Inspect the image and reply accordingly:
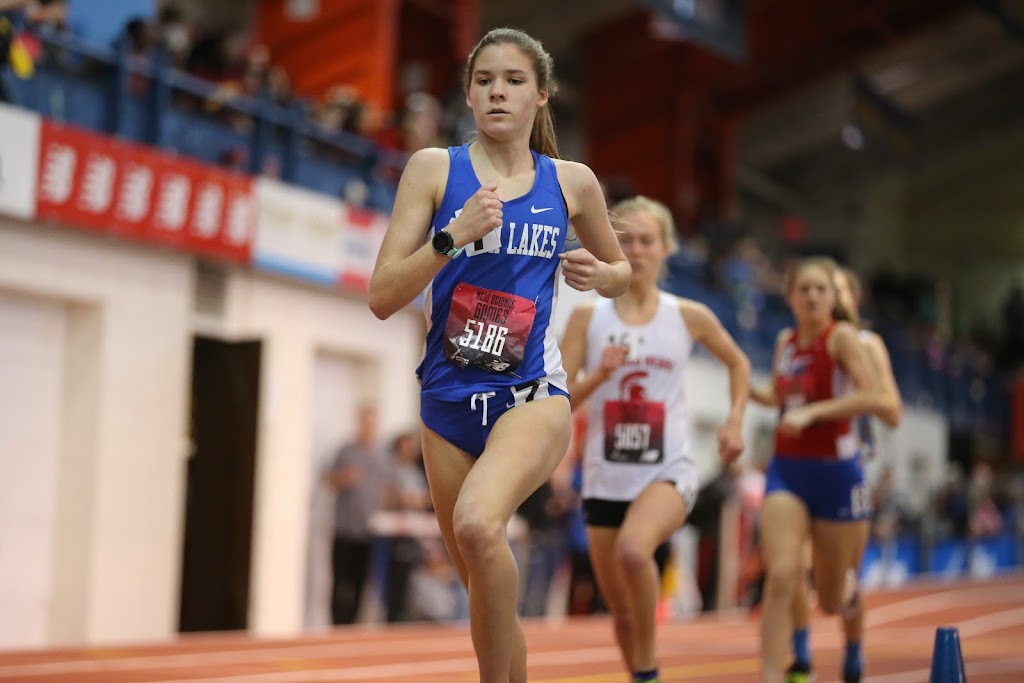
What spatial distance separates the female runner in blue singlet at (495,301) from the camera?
448cm

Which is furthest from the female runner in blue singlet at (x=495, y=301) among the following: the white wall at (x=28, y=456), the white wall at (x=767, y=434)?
the white wall at (x=767, y=434)

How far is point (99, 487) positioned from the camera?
475 inches

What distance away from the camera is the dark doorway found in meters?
12.7

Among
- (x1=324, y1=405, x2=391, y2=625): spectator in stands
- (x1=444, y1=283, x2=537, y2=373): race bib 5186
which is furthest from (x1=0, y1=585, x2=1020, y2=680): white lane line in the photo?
(x1=444, y1=283, x2=537, y2=373): race bib 5186

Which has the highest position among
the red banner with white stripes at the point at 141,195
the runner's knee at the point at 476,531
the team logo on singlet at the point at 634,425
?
the red banner with white stripes at the point at 141,195

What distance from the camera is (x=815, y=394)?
785 centimetres

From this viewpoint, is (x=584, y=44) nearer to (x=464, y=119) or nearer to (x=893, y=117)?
(x=893, y=117)

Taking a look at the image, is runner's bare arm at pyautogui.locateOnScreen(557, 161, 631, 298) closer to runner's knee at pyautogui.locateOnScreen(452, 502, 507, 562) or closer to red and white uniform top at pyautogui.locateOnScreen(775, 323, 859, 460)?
runner's knee at pyautogui.locateOnScreen(452, 502, 507, 562)

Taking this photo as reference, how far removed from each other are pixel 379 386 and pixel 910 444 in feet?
59.3

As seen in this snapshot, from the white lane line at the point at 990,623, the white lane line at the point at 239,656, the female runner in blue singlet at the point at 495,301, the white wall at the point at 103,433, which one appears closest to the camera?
the female runner in blue singlet at the point at 495,301

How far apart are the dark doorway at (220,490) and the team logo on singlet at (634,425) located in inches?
251

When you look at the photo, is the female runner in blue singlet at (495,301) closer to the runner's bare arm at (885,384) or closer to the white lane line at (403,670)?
the runner's bare arm at (885,384)

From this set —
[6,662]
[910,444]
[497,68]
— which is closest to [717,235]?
[910,444]

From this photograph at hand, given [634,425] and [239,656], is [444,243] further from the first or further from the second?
[239,656]
